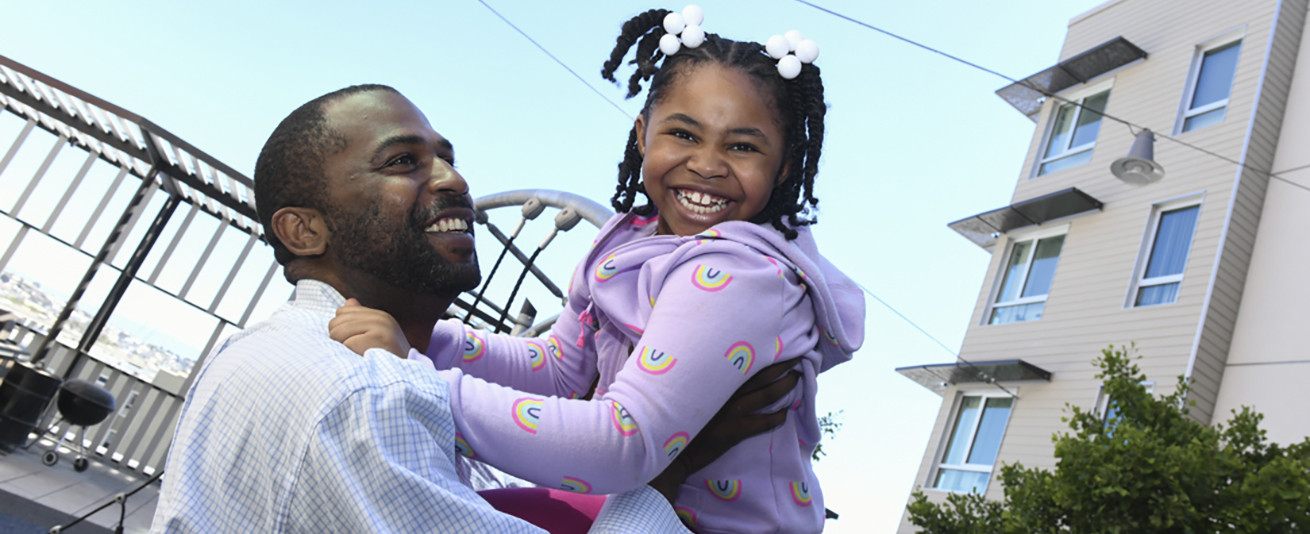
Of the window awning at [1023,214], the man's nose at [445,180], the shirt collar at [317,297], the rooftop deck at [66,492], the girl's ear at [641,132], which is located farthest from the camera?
the window awning at [1023,214]

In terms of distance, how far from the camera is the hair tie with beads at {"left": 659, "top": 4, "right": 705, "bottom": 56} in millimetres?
2059

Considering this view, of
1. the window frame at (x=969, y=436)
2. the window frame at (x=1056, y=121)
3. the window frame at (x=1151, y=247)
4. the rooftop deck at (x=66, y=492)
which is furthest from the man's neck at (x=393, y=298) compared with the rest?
the window frame at (x=1056, y=121)

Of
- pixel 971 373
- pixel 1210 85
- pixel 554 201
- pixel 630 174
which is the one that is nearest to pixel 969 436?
pixel 971 373

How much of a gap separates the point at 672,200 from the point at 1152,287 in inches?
614

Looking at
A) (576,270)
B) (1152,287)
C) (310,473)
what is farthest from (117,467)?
(1152,287)

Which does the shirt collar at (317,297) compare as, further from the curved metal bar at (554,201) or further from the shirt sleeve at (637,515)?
the curved metal bar at (554,201)

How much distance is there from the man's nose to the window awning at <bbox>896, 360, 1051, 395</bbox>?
15.9m

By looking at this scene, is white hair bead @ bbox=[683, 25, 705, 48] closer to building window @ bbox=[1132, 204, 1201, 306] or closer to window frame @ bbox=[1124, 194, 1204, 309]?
building window @ bbox=[1132, 204, 1201, 306]

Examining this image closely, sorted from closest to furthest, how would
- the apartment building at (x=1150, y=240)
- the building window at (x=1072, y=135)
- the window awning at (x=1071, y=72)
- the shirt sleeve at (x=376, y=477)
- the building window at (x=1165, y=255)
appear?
the shirt sleeve at (x=376, y=477) → the apartment building at (x=1150, y=240) → the building window at (x=1165, y=255) → the window awning at (x=1071, y=72) → the building window at (x=1072, y=135)

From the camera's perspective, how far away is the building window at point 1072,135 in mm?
18000

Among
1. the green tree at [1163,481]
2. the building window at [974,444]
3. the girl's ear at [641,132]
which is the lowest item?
the girl's ear at [641,132]

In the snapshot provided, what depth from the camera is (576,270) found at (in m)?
2.07

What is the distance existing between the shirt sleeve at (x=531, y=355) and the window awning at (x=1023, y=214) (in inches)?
643

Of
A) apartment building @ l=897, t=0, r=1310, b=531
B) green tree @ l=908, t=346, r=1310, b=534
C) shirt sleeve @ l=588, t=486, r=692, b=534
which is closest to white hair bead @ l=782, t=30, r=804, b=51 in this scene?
shirt sleeve @ l=588, t=486, r=692, b=534
